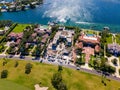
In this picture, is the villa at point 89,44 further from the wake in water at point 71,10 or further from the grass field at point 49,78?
the wake in water at point 71,10

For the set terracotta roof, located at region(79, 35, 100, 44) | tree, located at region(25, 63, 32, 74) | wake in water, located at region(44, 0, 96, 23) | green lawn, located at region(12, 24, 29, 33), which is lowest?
tree, located at region(25, 63, 32, 74)

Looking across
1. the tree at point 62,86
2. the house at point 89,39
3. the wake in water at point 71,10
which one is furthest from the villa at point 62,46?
the wake in water at point 71,10

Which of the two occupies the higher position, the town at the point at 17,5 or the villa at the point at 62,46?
the town at the point at 17,5

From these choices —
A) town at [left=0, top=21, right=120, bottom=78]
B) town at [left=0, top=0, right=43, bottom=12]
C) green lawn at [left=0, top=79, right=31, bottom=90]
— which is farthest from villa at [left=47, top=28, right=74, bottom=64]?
town at [left=0, top=0, right=43, bottom=12]

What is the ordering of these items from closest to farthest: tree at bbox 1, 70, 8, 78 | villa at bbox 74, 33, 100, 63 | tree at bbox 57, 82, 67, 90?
1. tree at bbox 57, 82, 67, 90
2. tree at bbox 1, 70, 8, 78
3. villa at bbox 74, 33, 100, 63

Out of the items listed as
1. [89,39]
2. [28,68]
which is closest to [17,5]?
[89,39]

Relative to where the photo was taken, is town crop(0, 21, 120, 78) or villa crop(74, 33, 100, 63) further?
villa crop(74, 33, 100, 63)

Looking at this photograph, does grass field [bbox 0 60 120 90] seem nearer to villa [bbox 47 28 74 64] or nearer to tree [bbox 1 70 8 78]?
tree [bbox 1 70 8 78]
